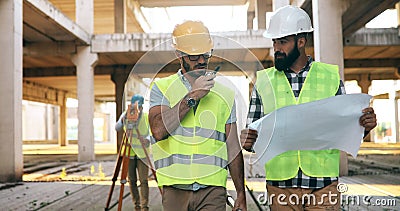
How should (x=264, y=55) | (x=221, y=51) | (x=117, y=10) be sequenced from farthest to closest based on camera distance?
(x=117, y=10)
(x=264, y=55)
(x=221, y=51)

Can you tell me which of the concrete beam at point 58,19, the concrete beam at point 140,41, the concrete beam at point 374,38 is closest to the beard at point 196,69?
the concrete beam at point 58,19

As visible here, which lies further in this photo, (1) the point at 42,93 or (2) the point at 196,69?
(1) the point at 42,93

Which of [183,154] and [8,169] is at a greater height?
[183,154]

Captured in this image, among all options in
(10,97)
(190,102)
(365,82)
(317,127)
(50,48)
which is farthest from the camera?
(365,82)

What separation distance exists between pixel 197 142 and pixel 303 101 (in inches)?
28.8

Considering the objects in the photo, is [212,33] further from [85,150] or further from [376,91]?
[376,91]

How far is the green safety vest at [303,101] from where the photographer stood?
2.68 metres

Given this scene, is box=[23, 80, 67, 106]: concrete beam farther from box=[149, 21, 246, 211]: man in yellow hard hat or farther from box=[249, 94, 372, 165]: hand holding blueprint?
box=[249, 94, 372, 165]: hand holding blueprint

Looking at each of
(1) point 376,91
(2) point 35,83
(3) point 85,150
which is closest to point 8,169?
(3) point 85,150

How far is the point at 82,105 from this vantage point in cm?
1686

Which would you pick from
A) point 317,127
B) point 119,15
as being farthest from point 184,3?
point 317,127

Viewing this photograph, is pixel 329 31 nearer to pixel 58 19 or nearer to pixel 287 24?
pixel 58 19

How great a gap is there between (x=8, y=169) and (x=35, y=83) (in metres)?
20.2

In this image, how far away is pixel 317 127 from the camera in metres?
2.64
